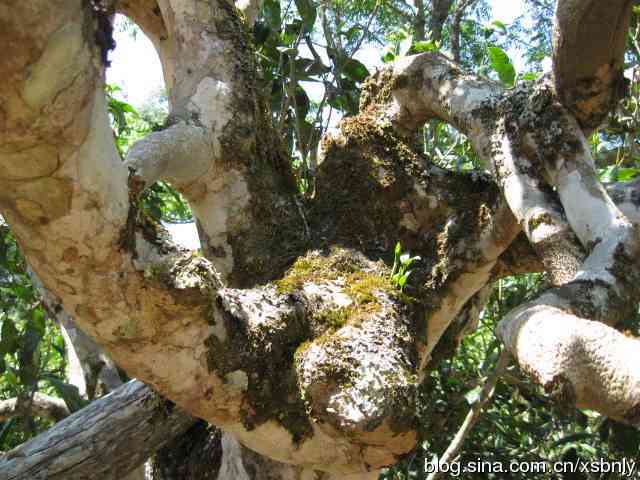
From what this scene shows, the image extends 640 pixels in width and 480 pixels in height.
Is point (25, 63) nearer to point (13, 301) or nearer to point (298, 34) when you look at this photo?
point (298, 34)

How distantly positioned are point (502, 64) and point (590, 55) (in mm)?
1010

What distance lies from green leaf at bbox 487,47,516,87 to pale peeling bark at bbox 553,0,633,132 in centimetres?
87

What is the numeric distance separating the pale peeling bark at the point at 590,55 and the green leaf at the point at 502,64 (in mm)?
874

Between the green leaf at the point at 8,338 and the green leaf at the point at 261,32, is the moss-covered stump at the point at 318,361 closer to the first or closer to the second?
the green leaf at the point at 8,338

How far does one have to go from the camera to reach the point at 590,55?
201cm

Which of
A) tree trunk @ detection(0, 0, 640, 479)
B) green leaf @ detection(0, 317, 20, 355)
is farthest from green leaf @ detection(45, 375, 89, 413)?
tree trunk @ detection(0, 0, 640, 479)

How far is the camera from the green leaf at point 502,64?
9.67ft

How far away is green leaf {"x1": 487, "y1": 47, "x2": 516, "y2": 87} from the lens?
2948 millimetres

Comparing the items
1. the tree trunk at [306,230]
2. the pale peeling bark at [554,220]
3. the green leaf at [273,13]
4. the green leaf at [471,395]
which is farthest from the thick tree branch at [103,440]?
the green leaf at [471,395]

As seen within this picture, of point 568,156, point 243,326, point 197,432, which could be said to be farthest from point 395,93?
point 197,432

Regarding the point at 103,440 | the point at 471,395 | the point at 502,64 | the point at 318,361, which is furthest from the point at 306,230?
the point at 471,395

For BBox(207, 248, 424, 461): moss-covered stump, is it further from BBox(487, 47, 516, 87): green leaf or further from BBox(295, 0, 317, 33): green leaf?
BBox(295, 0, 317, 33): green leaf

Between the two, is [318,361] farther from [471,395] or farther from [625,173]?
[471,395]

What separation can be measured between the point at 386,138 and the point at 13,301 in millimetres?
2892
